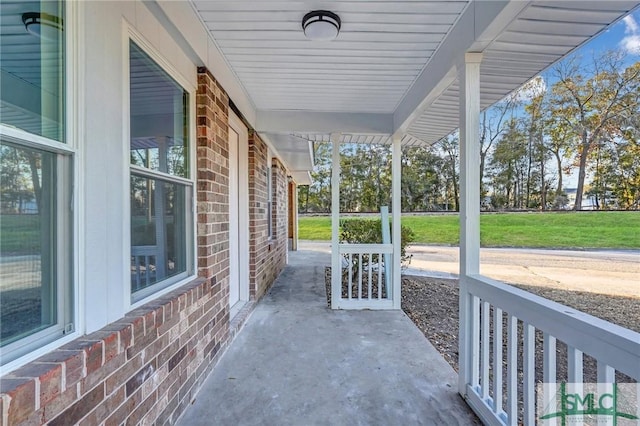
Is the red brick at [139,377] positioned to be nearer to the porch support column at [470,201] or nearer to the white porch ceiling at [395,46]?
the porch support column at [470,201]

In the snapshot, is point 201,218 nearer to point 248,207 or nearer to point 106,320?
point 106,320

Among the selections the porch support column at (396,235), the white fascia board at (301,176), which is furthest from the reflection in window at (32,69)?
the white fascia board at (301,176)

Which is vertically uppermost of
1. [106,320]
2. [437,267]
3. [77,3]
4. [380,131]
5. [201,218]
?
[380,131]

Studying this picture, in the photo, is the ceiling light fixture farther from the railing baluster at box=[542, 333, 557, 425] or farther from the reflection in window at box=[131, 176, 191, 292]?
the railing baluster at box=[542, 333, 557, 425]

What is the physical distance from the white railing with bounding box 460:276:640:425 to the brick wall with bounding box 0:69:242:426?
200 cm

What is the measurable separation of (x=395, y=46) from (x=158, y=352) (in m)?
2.78

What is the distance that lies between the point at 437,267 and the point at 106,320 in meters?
8.68

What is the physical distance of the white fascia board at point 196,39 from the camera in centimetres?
197

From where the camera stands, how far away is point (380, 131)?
4609mm

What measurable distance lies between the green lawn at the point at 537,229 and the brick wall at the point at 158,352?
3309 mm

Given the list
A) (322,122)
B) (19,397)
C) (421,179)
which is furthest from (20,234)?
(421,179)

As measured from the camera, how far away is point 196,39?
91.2 inches

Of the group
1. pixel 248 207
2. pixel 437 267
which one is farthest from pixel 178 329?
pixel 437 267

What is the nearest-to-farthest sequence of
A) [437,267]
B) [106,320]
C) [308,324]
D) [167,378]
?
[106,320], [167,378], [308,324], [437,267]
